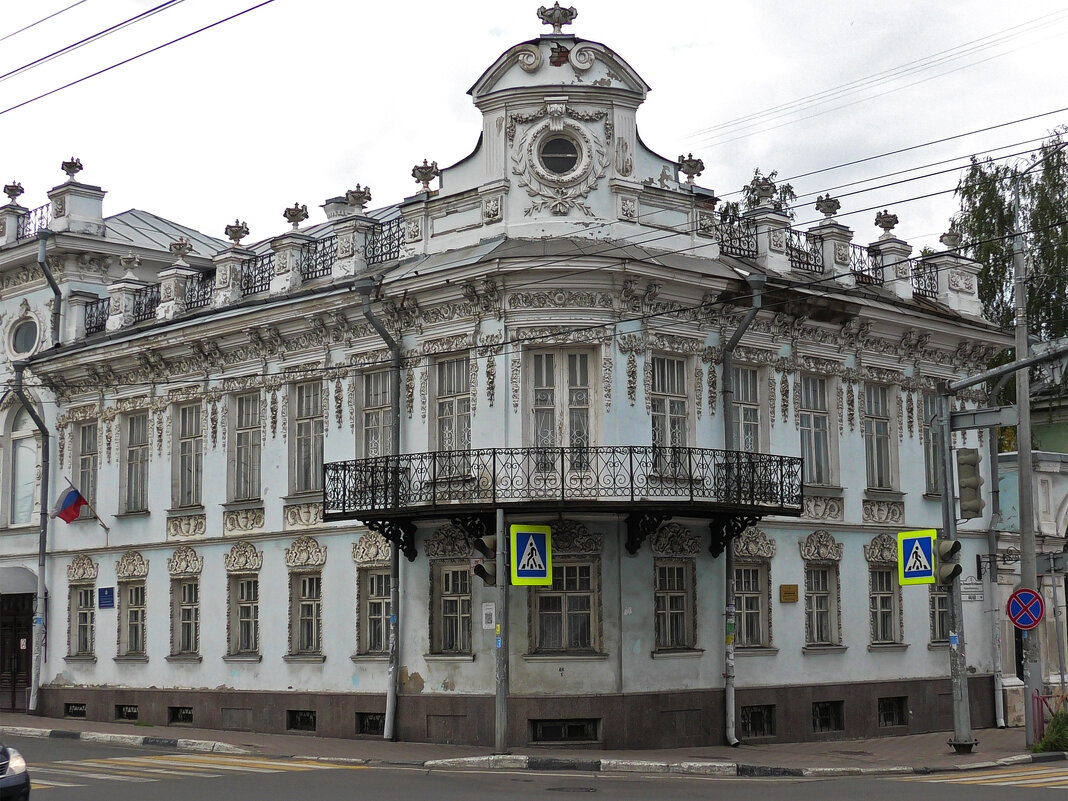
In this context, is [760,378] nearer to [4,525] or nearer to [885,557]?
[885,557]

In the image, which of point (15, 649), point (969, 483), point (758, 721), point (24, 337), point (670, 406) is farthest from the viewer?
point (24, 337)

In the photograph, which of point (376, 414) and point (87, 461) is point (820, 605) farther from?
point (87, 461)

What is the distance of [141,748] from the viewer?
24.5 m

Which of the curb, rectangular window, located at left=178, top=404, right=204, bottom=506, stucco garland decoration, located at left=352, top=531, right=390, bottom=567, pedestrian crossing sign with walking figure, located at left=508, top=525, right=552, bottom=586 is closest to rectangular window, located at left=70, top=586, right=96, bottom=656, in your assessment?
the curb

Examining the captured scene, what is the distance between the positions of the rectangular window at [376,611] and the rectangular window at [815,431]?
7.65 m

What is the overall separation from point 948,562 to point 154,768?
11701mm

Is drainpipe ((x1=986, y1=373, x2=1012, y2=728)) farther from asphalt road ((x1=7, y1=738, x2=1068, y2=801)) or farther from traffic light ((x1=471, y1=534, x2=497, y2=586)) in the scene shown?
traffic light ((x1=471, y1=534, x2=497, y2=586))

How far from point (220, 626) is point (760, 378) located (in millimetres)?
11013

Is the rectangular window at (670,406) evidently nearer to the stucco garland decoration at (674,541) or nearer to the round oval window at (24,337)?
the stucco garland decoration at (674,541)

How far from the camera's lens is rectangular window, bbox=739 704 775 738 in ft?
80.7

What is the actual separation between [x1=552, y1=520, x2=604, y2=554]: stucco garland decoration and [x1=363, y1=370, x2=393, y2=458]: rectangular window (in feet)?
12.7

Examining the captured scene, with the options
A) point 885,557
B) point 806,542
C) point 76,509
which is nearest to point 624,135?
point 806,542

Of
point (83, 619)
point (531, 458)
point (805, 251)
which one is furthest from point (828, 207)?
point (83, 619)

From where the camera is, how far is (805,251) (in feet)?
91.0
